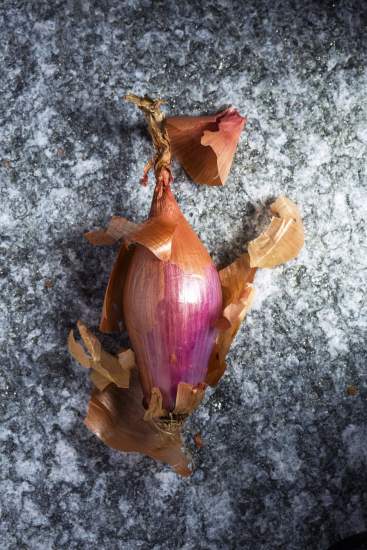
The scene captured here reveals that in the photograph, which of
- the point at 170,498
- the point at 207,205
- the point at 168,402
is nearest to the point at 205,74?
the point at 207,205

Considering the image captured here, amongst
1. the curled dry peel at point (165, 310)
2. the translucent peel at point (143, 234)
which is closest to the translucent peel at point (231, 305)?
Result: the curled dry peel at point (165, 310)

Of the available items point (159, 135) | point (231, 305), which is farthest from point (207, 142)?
point (231, 305)

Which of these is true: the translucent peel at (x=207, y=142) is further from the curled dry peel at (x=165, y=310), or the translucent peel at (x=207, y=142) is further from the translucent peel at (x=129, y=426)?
the translucent peel at (x=129, y=426)

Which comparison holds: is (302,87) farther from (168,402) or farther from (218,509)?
(218,509)

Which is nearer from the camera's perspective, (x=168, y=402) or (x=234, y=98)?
(x=168, y=402)

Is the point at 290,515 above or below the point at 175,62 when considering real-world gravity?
below

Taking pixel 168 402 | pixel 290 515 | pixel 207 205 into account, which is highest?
pixel 207 205

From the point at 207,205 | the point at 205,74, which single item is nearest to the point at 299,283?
the point at 207,205
